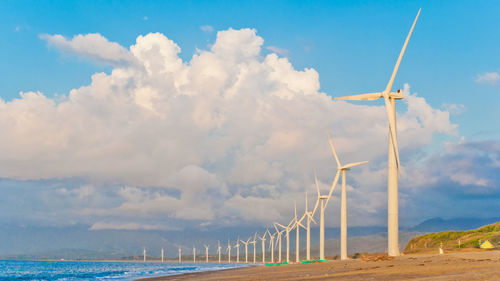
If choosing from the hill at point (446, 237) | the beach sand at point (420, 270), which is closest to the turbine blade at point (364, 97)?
the beach sand at point (420, 270)

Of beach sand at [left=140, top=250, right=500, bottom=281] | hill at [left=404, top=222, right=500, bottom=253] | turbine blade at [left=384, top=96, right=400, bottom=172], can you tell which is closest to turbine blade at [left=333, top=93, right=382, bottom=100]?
turbine blade at [left=384, top=96, right=400, bottom=172]

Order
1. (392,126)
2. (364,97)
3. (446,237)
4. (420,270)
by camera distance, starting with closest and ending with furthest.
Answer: (420,270)
(392,126)
(364,97)
(446,237)

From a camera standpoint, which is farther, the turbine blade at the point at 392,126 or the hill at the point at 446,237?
the hill at the point at 446,237

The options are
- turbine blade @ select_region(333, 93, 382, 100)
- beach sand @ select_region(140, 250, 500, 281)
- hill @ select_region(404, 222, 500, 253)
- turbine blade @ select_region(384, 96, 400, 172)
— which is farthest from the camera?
hill @ select_region(404, 222, 500, 253)

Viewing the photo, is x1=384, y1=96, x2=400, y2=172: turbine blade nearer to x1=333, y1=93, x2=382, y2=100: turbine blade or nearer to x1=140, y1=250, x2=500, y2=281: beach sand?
x1=333, y1=93, x2=382, y2=100: turbine blade

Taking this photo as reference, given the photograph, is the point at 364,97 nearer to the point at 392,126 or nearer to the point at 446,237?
the point at 392,126

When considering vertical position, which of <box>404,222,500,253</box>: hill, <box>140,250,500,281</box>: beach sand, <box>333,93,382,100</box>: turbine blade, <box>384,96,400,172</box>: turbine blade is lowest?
<box>404,222,500,253</box>: hill

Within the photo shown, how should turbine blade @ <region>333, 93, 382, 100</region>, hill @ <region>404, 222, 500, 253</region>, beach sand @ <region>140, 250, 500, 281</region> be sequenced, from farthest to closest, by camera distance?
hill @ <region>404, 222, 500, 253</region>, turbine blade @ <region>333, 93, 382, 100</region>, beach sand @ <region>140, 250, 500, 281</region>

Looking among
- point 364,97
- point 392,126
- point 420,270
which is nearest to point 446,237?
point 364,97

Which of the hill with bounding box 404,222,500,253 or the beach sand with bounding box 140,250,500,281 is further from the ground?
the beach sand with bounding box 140,250,500,281

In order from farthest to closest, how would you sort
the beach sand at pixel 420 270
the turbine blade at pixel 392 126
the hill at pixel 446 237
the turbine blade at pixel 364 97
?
the hill at pixel 446 237 → the turbine blade at pixel 364 97 → the turbine blade at pixel 392 126 → the beach sand at pixel 420 270

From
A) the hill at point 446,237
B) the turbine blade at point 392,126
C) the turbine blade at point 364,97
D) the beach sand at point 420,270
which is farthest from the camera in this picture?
the hill at point 446,237

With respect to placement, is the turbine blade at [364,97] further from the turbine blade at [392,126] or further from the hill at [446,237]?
the hill at [446,237]

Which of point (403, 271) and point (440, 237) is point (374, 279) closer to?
point (403, 271)
